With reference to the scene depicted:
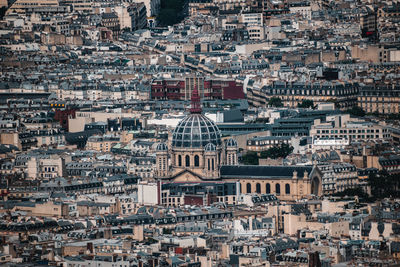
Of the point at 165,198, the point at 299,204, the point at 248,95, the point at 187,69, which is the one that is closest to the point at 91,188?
the point at 165,198

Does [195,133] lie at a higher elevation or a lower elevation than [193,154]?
higher

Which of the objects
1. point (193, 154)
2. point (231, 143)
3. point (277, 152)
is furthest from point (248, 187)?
point (277, 152)

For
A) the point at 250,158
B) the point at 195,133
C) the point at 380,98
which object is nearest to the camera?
the point at 195,133

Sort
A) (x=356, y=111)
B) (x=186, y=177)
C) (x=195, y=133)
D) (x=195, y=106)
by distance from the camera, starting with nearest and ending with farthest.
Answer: (x=186, y=177) → (x=195, y=133) → (x=195, y=106) → (x=356, y=111)

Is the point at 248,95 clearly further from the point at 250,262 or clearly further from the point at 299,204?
the point at 250,262

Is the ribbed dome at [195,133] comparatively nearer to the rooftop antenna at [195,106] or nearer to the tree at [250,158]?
the rooftop antenna at [195,106]

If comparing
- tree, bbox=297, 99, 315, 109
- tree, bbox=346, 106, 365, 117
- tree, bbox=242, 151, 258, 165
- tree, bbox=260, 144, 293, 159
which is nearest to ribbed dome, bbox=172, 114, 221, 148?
tree, bbox=242, 151, 258, 165

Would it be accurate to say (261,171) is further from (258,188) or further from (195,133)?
(195,133)
